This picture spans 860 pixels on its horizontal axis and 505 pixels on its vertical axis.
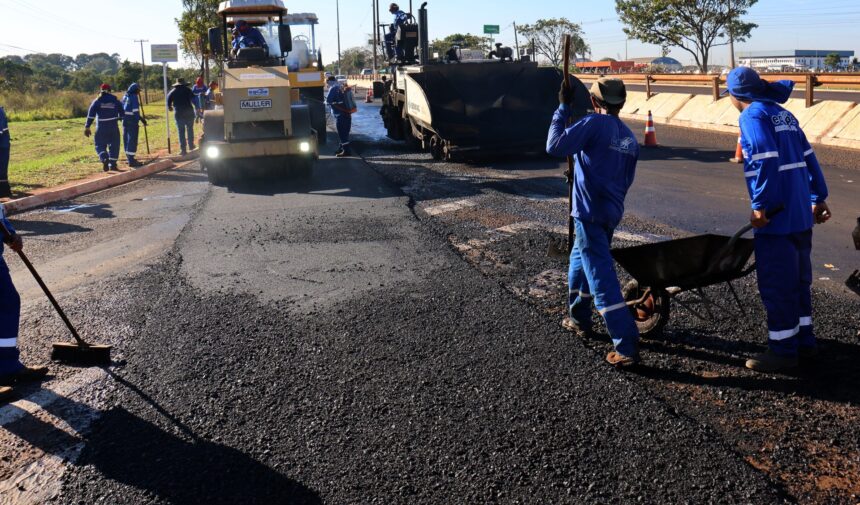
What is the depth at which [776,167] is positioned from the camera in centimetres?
409

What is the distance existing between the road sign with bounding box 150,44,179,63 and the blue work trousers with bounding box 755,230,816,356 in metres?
15.5

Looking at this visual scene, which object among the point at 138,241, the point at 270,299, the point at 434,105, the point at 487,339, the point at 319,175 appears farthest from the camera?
the point at 434,105

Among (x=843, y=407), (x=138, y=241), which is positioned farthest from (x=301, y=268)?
(x=843, y=407)

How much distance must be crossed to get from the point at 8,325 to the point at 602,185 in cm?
372

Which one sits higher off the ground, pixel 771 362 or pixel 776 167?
pixel 776 167

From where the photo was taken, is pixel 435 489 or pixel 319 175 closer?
pixel 435 489

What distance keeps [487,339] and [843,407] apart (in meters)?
2.03

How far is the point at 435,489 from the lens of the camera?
309cm

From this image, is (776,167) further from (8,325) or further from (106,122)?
(106,122)

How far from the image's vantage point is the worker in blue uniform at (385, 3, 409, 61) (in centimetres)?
1669

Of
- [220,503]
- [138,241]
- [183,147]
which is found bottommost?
[220,503]

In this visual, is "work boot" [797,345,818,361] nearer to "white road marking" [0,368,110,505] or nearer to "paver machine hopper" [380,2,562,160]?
"white road marking" [0,368,110,505]

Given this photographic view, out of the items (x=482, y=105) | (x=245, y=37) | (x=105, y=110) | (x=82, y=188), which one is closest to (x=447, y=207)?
(x=482, y=105)

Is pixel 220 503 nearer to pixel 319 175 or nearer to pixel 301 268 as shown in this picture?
pixel 301 268
